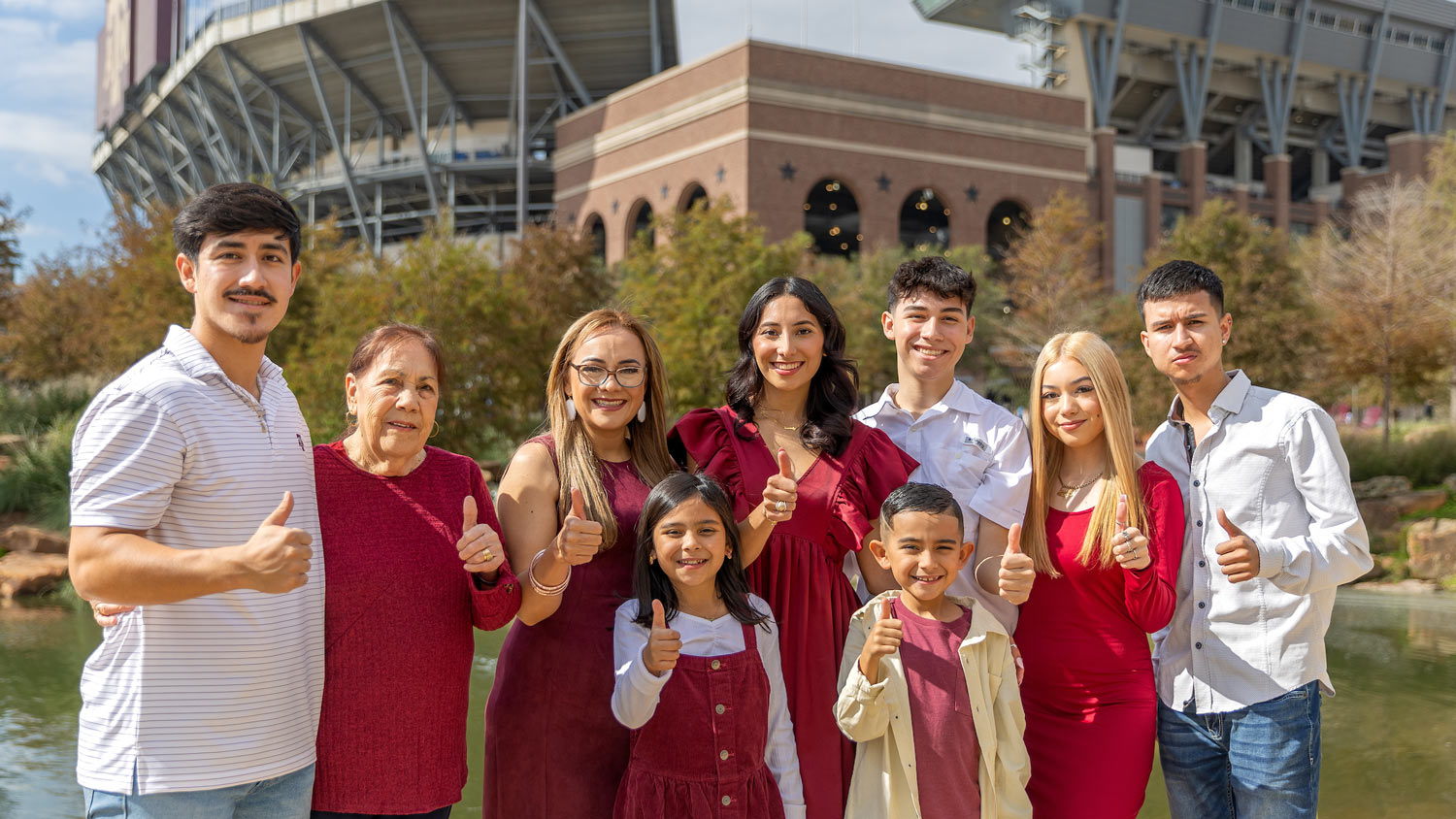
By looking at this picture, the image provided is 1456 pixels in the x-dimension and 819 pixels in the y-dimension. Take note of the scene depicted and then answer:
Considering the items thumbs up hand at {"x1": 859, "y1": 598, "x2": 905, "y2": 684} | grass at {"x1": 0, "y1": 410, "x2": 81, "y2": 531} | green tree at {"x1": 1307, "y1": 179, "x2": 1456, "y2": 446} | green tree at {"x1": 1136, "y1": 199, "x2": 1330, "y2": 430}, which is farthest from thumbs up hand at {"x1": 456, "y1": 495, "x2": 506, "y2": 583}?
green tree at {"x1": 1307, "y1": 179, "x2": 1456, "y2": 446}

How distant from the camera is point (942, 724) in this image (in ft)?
10.6

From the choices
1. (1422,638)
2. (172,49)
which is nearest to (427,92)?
(172,49)

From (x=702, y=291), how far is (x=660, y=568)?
14.5m

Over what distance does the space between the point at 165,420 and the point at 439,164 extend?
4161cm

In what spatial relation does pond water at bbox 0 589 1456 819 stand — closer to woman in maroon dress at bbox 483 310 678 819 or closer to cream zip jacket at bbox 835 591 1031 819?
woman in maroon dress at bbox 483 310 678 819

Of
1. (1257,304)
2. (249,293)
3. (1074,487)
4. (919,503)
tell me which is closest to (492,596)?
(249,293)

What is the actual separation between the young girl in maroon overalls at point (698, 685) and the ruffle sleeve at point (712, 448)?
0.24 metres

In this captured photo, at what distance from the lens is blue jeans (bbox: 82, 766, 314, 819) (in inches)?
91.9

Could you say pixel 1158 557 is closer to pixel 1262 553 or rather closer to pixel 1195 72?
pixel 1262 553

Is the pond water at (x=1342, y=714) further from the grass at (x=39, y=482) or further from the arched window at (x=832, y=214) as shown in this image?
the arched window at (x=832, y=214)

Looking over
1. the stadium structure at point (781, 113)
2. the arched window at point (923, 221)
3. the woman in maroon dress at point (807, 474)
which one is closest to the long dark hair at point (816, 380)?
the woman in maroon dress at point (807, 474)

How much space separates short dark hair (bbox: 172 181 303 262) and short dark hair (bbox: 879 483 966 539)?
2019mm

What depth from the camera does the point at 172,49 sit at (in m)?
50.5

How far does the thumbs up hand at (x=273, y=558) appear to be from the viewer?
2.15m
